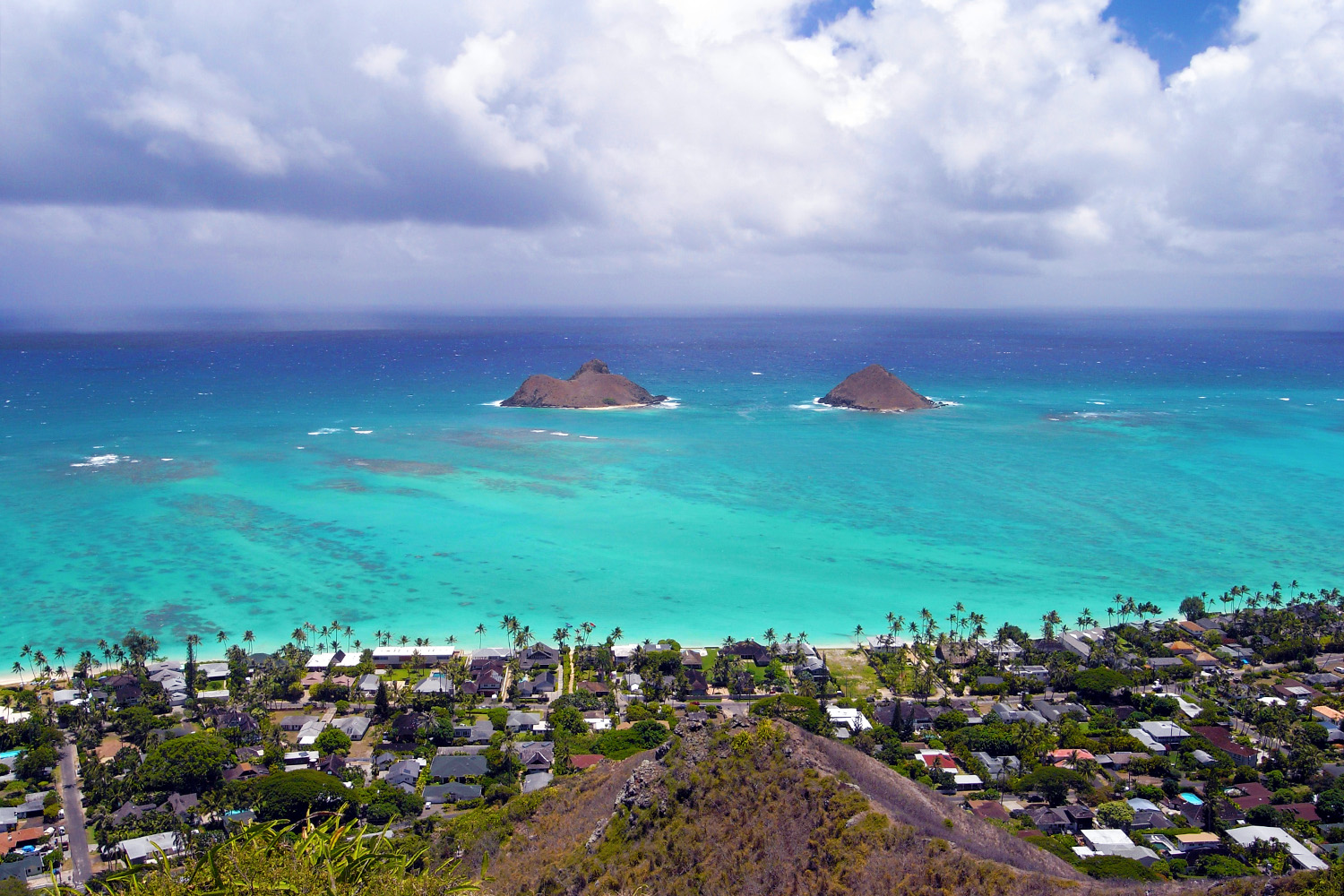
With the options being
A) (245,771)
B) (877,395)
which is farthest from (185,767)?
(877,395)

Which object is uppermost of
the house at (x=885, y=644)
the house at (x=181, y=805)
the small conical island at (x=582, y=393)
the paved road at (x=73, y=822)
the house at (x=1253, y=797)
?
the small conical island at (x=582, y=393)

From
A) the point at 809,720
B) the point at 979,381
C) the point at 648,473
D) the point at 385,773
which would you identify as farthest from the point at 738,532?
the point at 979,381

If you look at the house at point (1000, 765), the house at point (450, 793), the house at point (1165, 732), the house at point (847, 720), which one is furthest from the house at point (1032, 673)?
the house at point (450, 793)

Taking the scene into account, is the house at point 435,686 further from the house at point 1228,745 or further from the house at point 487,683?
the house at point 1228,745

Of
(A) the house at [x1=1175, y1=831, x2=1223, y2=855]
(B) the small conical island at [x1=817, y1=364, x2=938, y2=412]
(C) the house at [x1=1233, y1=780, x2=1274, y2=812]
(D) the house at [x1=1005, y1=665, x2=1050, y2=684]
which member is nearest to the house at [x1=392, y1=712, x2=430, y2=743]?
(D) the house at [x1=1005, y1=665, x2=1050, y2=684]

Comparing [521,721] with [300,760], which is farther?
[521,721]

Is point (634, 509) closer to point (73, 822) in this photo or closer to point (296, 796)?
point (296, 796)

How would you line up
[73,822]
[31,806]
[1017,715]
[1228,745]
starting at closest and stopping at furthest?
[73,822], [31,806], [1228,745], [1017,715]
